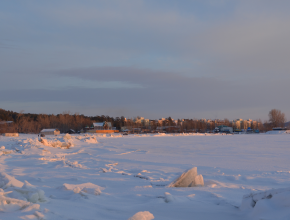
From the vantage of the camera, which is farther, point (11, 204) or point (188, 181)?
point (188, 181)

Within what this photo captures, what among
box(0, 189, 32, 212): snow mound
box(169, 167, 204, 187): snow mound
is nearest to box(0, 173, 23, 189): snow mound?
box(0, 189, 32, 212): snow mound

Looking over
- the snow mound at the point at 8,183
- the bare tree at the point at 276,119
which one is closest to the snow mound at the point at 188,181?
the snow mound at the point at 8,183

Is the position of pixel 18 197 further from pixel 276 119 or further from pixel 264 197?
pixel 276 119

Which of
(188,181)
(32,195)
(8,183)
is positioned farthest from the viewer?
(188,181)

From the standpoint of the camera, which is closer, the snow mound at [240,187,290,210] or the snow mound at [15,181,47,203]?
the snow mound at [240,187,290,210]

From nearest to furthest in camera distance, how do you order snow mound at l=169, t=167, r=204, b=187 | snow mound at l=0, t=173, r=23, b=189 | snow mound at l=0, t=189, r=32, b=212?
snow mound at l=0, t=189, r=32, b=212
snow mound at l=0, t=173, r=23, b=189
snow mound at l=169, t=167, r=204, b=187

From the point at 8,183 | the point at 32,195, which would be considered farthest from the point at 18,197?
the point at 8,183

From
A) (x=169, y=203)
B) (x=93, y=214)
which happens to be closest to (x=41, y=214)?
(x=93, y=214)

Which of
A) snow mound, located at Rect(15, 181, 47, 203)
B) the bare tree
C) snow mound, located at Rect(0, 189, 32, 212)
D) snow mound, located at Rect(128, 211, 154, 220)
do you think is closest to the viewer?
snow mound, located at Rect(128, 211, 154, 220)

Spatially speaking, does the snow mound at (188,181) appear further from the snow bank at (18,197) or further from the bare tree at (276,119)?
the bare tree at (276,119)

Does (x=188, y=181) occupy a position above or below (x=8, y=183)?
below

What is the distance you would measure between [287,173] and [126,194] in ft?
14.7

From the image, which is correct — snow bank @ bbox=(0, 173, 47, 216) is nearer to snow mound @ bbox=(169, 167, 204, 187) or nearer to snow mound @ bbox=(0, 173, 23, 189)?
snow mound @ bbox=(0, 173, 23, 189)

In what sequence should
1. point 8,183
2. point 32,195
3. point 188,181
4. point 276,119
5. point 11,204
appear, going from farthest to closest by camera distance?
point 276,119
point 188,181
point 8,183
point 32,195
point 11,204
